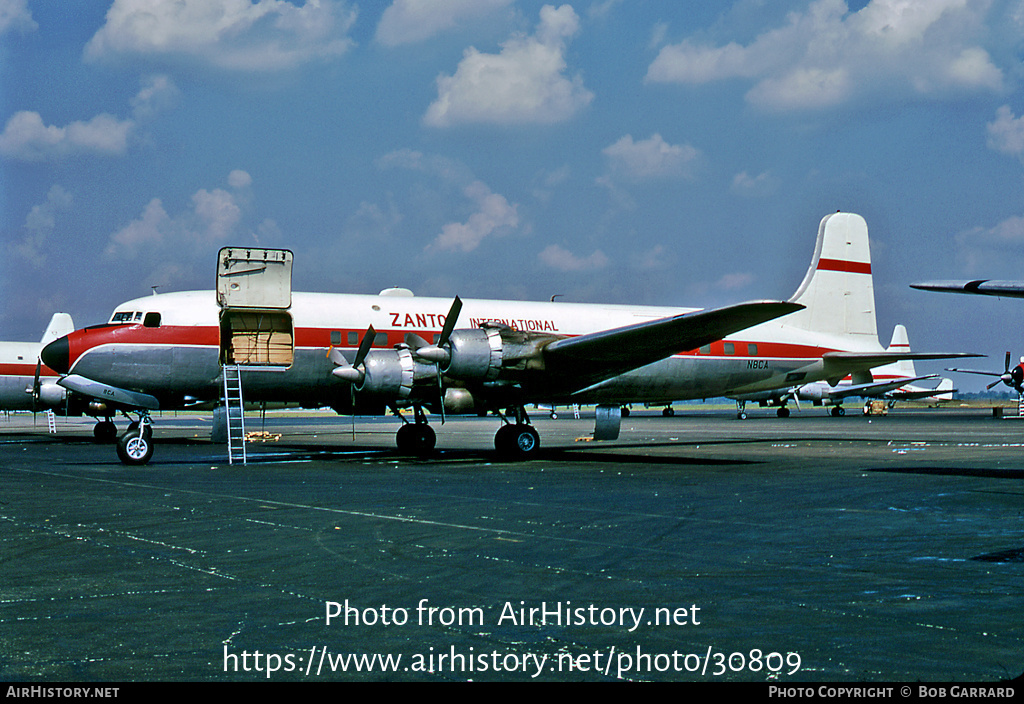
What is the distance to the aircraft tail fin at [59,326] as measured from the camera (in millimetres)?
44625

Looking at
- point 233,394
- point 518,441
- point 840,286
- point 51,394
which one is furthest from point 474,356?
point 51,394

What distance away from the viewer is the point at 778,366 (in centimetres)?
2648

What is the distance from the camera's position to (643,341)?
19516 millimetres

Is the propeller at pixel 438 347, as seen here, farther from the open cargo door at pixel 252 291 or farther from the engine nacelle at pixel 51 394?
the engine nacelle at pixel 51 394

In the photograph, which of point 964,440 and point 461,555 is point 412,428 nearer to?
point 461,555

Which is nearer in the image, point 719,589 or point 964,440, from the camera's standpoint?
point 719,589

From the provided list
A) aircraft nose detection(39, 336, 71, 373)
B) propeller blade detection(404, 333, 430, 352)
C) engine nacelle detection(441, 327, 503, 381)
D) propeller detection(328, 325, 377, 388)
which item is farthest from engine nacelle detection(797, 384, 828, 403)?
aircraft nose detection(39, 336, 71, 373)

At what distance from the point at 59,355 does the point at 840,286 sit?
2284 centimetres

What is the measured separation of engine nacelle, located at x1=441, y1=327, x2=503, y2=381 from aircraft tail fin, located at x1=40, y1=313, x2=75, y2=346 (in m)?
32.9

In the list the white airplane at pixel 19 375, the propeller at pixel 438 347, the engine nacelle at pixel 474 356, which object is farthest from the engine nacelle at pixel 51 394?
the engine nacelle at pixel 474 356

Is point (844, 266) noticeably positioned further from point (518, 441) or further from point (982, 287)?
point (982, 287)

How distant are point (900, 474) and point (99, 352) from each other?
57.1 ft

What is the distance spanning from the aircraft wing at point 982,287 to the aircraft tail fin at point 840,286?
52.7 feet

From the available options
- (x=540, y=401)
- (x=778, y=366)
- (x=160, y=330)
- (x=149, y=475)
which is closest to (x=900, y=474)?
(x=540, y=401)
